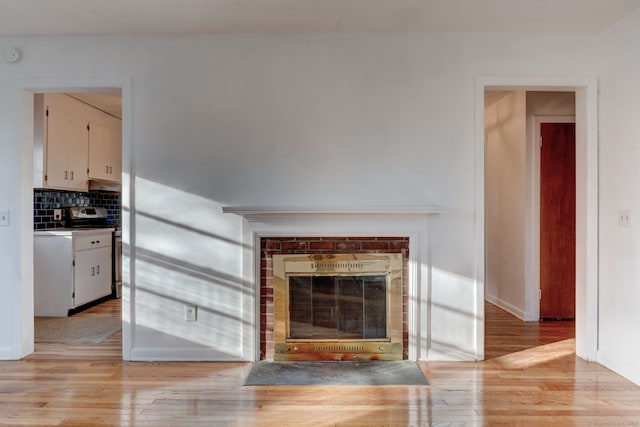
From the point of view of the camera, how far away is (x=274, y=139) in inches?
123

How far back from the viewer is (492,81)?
10.2ft

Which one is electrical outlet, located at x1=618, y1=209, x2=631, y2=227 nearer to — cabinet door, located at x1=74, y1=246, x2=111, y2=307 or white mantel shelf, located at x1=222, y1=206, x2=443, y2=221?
white mantel shelf, located at x1=222, y1=206, x2=443, y2=221

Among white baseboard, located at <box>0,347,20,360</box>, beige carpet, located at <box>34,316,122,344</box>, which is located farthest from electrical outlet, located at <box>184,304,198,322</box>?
white baseboard, located at <box>0,347,20,360</box>

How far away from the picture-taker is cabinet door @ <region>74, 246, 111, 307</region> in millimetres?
4602

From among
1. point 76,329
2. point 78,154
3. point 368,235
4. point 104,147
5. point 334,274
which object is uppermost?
point 104,147

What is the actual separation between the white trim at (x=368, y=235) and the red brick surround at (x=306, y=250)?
39 millimetres

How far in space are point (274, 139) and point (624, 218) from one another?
248cm

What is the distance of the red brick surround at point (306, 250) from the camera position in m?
3.12

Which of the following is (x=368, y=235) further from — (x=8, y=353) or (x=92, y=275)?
(x=92, y=275)

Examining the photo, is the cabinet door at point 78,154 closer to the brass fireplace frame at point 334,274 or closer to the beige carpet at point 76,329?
the beige carpet at point 76,329

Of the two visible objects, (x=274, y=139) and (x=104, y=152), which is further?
(x=104, y=152)

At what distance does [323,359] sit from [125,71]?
8.53 feet

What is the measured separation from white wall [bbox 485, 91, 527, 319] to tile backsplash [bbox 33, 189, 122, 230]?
17.4ft

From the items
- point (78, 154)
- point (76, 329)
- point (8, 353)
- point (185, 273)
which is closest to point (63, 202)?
point (78, 154)
